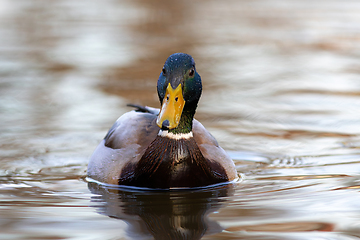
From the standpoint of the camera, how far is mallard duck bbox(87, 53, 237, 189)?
5.36 m

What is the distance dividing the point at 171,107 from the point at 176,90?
17 cm

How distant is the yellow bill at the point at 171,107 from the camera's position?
521cm

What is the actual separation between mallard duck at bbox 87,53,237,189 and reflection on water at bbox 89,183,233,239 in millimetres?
125

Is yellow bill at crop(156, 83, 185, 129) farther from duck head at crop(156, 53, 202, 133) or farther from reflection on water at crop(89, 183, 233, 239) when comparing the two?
reflection on water at crop(89, 183, 233, 239)

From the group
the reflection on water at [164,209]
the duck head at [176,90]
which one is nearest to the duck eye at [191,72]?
the duck head at [176,90]

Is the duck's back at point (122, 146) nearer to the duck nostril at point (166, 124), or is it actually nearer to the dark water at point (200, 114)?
the dark water at point (200, 114)

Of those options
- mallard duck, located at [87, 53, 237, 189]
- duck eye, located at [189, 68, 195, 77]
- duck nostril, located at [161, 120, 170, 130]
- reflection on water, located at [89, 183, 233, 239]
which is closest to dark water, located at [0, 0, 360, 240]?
reflection on water, located at [89, 183, 233, 239]

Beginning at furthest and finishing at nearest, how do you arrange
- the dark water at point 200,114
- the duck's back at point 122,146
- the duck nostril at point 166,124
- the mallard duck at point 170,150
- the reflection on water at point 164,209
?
the duck's back at point 122,146, the mallard duck at point 170,150, the duck nostril at point 166,124, the dark water at point 200,114, the reflection on water at point 164,209

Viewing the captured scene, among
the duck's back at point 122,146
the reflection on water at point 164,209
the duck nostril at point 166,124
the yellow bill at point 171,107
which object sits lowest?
the reflection on water at point 164,209

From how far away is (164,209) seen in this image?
499 centimetres

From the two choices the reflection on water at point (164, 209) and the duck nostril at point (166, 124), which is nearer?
the reflection on water at point (164, 209)

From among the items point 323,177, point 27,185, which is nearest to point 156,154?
point 27,185

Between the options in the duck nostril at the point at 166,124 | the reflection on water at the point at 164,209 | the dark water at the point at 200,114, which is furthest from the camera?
the duck nostril at the point at 166,124

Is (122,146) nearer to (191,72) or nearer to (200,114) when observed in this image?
(191,72)
